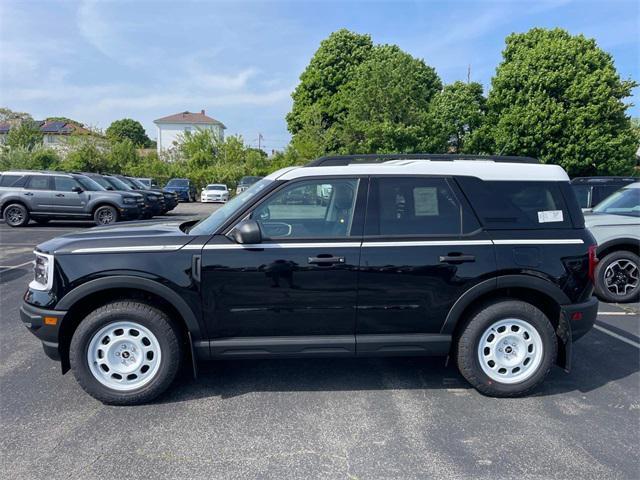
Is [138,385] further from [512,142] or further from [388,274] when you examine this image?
[512,142]

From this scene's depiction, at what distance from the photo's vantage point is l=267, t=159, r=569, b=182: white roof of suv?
363 cm

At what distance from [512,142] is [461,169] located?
1992cm

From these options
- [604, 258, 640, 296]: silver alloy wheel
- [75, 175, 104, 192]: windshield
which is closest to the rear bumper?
[604, 258, 640, 296]: silver alloy wheel

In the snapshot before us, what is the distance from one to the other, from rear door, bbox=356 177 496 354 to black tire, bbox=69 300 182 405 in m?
1.50

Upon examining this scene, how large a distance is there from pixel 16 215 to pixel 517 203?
1551cm

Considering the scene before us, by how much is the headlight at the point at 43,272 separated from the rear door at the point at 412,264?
2.41 meters

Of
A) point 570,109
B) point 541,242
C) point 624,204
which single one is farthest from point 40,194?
point 570,109

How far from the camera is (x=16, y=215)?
46.2 feet

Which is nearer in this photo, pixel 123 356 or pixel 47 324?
pixel 47 324

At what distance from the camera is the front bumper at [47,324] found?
331 centimetres

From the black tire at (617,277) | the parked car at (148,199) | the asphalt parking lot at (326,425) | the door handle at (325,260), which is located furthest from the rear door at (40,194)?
the black tire at (617,277)

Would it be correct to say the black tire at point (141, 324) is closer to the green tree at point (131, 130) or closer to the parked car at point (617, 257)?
the parked car at point (617, 257)

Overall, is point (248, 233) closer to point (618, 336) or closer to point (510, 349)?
point (510, 349)

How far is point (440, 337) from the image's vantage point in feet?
11.7
